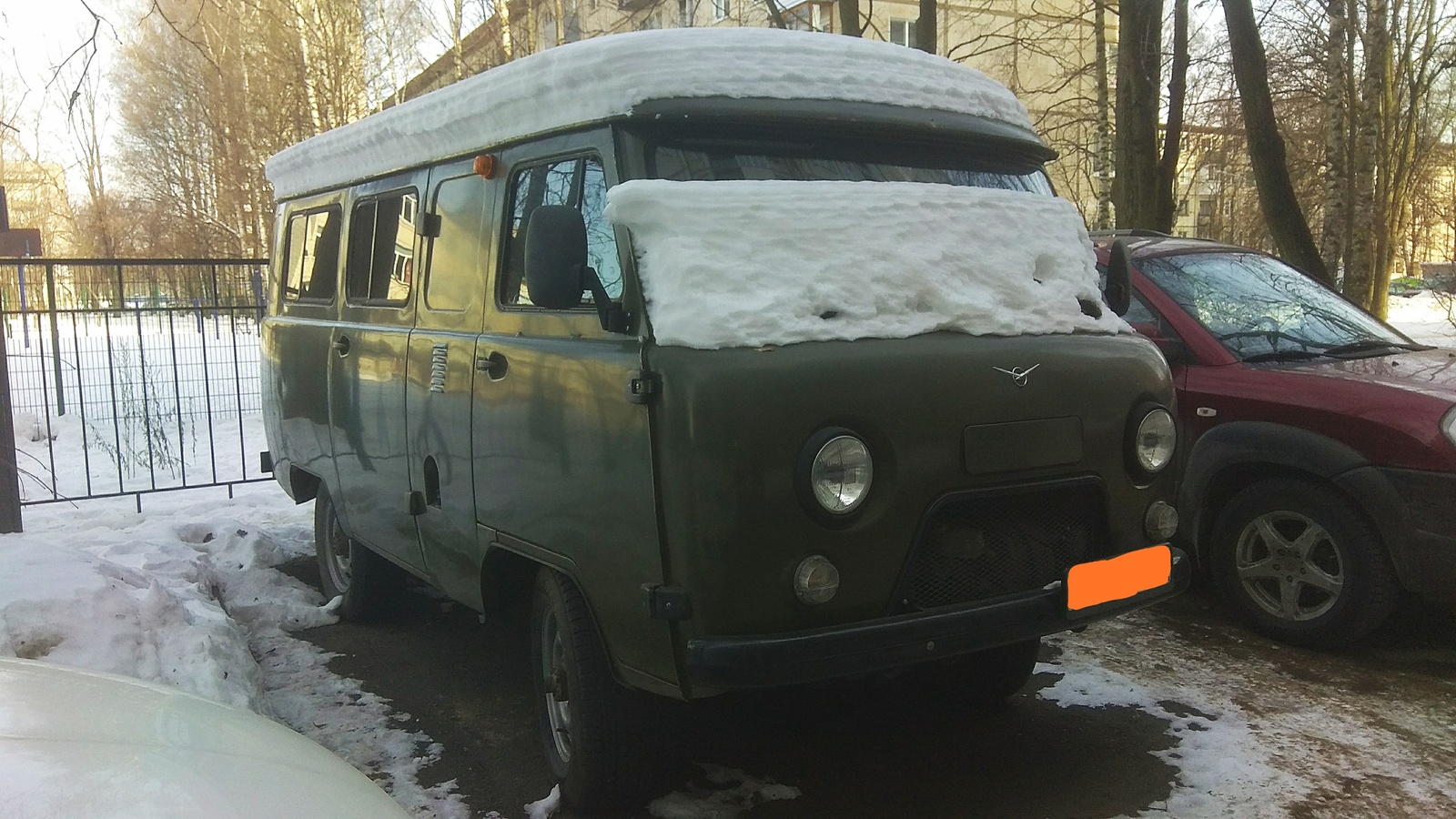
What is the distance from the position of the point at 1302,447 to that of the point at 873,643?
2.92 meters

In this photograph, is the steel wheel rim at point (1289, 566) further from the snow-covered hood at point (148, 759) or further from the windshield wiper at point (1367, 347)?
the snow-covered hood at point (148, 759)

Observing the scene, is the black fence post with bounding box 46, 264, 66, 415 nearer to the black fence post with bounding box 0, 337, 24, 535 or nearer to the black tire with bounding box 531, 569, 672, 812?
the black fence post with bounding box 0, 337, 24, 535

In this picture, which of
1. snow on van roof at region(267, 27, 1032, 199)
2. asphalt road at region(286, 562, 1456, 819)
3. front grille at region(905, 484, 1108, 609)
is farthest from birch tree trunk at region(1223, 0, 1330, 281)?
front grille at region(905, 484, 1108, 609)

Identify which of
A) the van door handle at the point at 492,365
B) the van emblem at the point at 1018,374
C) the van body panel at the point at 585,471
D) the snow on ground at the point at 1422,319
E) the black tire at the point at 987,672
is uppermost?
the van door handle at the point at 492,365

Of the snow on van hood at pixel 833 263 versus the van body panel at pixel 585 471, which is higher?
the snow on van hood at pixel 833 263

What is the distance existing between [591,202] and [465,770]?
82.3 inches

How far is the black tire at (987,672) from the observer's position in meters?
4.32

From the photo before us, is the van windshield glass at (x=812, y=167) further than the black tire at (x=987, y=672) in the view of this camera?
No

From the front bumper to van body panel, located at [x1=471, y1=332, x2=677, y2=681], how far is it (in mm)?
205

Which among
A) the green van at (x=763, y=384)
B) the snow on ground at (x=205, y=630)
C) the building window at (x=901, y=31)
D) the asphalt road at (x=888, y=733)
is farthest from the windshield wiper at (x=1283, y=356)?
the building window at (x=901, y=31)

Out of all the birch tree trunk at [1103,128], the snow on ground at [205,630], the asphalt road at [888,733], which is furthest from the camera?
the birch tree trunk at [1103,128]

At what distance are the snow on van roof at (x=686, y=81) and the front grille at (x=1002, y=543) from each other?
1367 mm

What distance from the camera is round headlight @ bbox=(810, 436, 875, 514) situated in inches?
115

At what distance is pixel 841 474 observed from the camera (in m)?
2.97
